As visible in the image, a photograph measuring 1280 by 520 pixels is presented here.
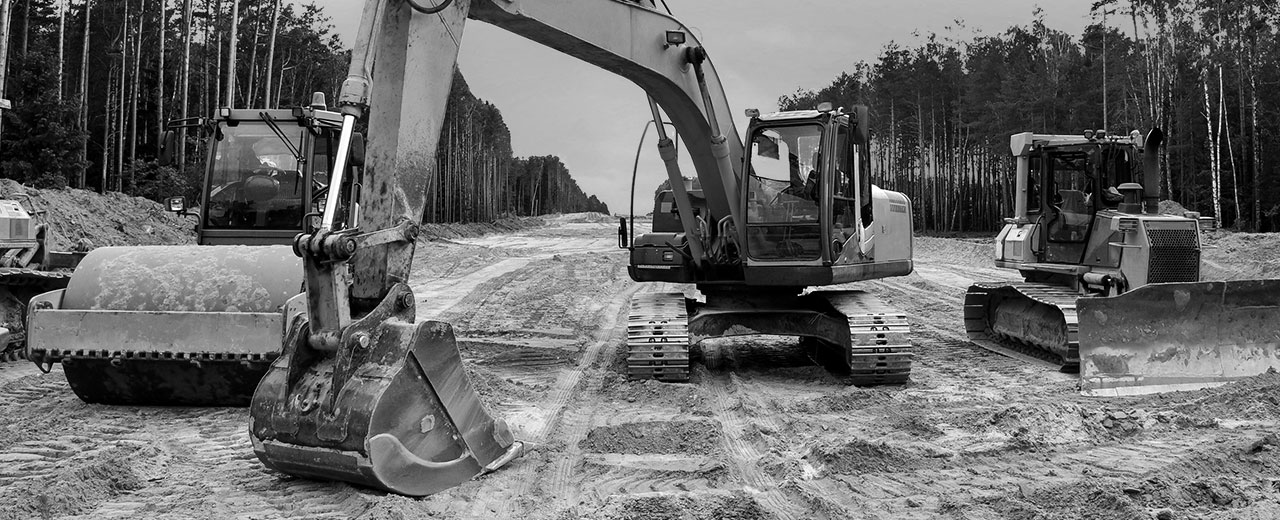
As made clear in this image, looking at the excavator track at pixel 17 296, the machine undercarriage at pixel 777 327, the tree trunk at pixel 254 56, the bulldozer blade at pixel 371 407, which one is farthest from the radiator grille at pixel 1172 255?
the tree trunk at pixel 254 56

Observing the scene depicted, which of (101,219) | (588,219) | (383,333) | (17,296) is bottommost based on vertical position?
(17,296)

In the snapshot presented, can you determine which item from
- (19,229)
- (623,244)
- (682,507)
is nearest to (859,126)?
(623,244)

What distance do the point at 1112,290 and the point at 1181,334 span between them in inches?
64.5

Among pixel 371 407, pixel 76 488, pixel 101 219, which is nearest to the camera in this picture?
pixel 371 407

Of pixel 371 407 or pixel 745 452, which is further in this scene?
pixel 745 452

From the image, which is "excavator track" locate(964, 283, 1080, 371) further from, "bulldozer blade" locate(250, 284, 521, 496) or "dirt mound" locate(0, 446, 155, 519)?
"dirt mound" locate(0, 446, 155, 519)

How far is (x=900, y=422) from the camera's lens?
5.40 meters

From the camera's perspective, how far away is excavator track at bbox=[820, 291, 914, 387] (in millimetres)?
6582

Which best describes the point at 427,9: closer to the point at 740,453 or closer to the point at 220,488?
the point at 220,488

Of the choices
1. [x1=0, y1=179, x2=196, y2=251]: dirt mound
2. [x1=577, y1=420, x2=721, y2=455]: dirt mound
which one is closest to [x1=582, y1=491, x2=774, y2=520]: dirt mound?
A: [x1=577, y1=420, x2=721, y2=455]: dirt mound

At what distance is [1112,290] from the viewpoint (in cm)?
849

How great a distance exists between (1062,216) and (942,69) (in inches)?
1554

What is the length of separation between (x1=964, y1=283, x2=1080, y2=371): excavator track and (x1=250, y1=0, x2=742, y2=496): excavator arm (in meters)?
5.24

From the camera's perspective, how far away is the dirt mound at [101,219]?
15828 mm
